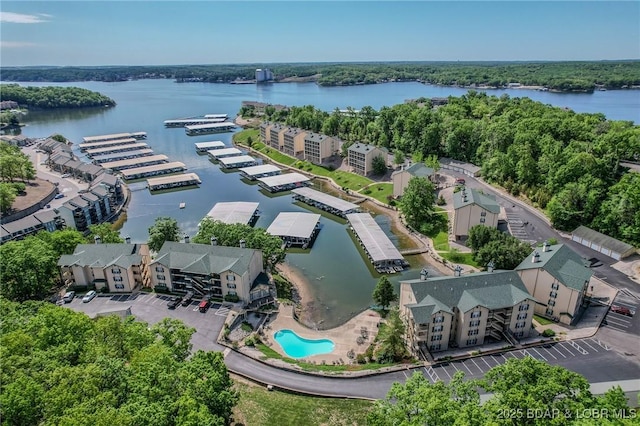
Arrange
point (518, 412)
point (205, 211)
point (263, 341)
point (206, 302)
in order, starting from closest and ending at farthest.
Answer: point (518, 412) < point (263, 341) < point (206, 302) < point (205, 211)

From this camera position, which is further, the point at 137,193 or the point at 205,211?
the point at 137,193

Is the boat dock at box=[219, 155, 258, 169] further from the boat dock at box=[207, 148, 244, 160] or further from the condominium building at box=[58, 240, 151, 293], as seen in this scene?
the condominium building at box=[58, 240, 151, 293]

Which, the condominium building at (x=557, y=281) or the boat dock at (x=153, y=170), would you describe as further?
the boat dock at (x=153, y=170)

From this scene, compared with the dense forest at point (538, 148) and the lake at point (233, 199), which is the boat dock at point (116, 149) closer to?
the lake at point (233, 199)

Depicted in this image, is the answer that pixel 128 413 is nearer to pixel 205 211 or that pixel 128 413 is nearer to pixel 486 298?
pixel 486 298

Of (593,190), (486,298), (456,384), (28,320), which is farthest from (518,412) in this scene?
(593,190)

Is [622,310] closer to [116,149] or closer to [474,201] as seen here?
[474,201]

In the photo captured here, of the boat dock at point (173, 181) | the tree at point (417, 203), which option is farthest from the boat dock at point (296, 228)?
the boat dock at point (173, 181)

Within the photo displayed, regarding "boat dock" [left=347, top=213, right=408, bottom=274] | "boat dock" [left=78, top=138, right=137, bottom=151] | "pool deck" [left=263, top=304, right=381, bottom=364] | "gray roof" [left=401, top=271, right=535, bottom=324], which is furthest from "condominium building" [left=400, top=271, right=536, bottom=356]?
"boat dock" [left=78, top=138, right=137, bottom=151]
